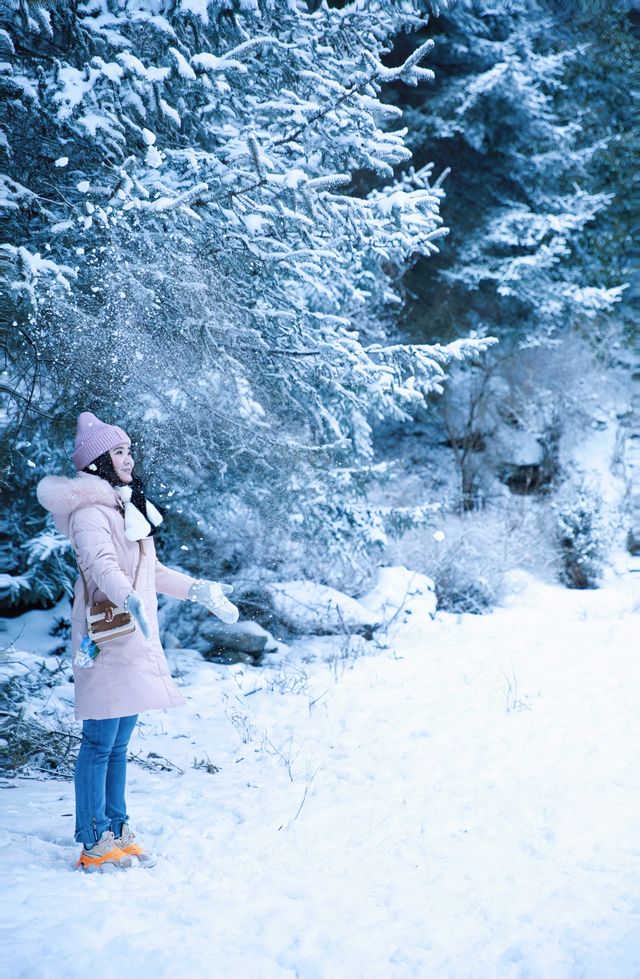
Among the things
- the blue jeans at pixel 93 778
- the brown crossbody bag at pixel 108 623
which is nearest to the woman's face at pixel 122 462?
the brown crossbody bag at pixel 108 623

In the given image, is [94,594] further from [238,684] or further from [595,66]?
[595,66]

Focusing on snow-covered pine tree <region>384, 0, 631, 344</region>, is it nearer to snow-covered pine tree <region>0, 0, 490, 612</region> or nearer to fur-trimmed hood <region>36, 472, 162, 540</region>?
snow-covered pine tree <region>0, 0, 490, 612</region>

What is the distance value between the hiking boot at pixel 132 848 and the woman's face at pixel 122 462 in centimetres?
157

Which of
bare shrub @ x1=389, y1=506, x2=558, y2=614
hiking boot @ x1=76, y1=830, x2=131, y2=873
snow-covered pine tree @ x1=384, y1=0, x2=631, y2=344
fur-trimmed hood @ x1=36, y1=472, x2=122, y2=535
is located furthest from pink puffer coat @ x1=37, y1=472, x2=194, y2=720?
snow-covered pine tree @ x1=384, y1=0, x2=631, y2=344

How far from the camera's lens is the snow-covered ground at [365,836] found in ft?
8.22

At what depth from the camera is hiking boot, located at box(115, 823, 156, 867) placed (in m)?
3.15

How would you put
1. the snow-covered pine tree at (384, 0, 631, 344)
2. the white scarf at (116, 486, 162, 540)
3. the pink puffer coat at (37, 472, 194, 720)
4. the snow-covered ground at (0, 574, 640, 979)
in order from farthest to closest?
the snow-covered pine tree at (384, 0, 631, 344), the white scarf at (116, 486, 162, 540), the pink puffer coat at (37, 472, 194, 720), the snow-covered ground at (0, 574, 640, 979)

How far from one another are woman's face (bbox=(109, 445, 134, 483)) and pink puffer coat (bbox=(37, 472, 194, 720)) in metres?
0.09

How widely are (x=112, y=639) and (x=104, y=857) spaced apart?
37.3 inches

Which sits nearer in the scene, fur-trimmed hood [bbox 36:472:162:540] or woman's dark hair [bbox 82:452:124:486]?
fur-trimmed hood [bbox 36:472:162:540]

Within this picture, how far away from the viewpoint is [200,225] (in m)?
4.71

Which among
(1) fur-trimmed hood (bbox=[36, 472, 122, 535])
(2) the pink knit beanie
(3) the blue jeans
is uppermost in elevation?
(2) the pink knit beanie

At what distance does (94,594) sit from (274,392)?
3.14 meters

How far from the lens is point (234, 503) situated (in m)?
6.28
